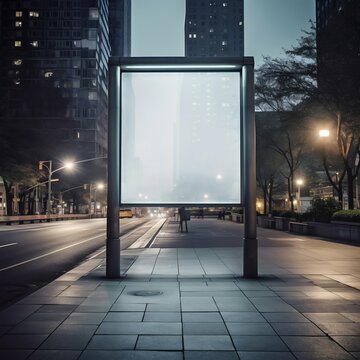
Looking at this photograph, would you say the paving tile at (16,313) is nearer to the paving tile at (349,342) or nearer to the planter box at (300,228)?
the paving tile at (349,342)

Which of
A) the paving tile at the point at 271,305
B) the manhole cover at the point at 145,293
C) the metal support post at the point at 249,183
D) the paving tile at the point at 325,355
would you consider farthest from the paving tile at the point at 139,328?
the metal support post at the point at 249,183

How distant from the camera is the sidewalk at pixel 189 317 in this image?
505 cm

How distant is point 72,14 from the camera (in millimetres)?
149625

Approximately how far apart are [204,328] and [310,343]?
141 centimetres

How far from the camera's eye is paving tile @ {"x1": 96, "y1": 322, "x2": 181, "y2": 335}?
5.75 m

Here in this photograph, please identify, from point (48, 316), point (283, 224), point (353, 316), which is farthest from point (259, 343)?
point (283, 224)

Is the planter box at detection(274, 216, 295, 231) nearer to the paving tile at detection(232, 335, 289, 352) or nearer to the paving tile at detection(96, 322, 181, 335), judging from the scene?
the paving tile at detection(96, 322, 181, 335)

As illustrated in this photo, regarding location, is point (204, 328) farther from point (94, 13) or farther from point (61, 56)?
point (94, 13)

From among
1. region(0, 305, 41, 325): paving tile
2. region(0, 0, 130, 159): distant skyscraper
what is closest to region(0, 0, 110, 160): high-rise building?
region(0, 0, 130, 159): distant skyscraper

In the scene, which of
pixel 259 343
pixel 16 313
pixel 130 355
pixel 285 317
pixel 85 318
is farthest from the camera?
pixel 16 313

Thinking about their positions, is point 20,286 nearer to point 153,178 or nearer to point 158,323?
point 153,178

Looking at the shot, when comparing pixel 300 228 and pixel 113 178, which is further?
pixel 300 228

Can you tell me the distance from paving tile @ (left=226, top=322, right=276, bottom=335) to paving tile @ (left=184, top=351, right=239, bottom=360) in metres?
0.82

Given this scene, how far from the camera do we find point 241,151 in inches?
425
